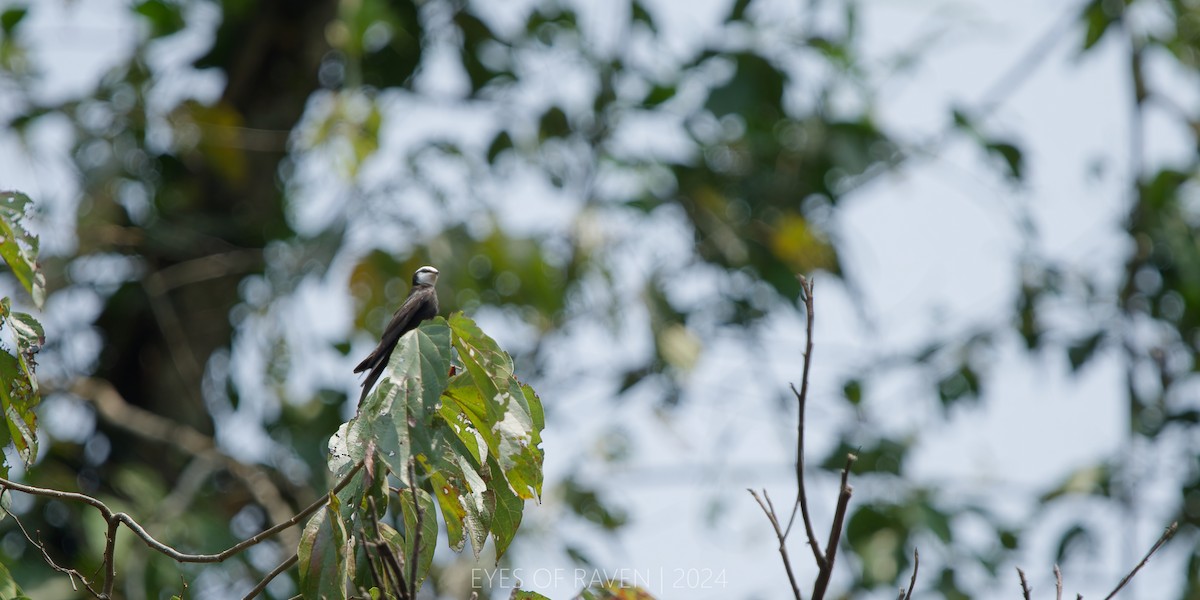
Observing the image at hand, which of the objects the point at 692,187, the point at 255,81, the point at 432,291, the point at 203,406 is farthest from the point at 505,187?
the point at 432,291

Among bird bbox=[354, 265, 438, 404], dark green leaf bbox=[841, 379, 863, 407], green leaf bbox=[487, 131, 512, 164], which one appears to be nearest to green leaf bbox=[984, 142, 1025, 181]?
dark green leaf bbox=[841, 379, 863, 407]

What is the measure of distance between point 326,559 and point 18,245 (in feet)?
3.42

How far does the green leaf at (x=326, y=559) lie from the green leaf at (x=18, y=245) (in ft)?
2.89

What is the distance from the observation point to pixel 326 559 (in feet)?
7.13

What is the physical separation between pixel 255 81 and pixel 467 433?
18.5 feet

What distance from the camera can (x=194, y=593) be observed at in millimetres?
6320

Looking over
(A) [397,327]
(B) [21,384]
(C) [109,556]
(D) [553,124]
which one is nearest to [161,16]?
(D) [553,124]

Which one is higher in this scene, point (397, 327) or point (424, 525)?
point (397, 327)

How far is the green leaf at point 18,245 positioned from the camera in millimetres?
2506

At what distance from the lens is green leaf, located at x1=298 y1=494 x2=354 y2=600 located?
217 cm

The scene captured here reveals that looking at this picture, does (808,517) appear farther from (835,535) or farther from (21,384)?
(21,384)

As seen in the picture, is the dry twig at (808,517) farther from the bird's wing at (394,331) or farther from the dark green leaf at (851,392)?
the dark green leaf at (851,392)

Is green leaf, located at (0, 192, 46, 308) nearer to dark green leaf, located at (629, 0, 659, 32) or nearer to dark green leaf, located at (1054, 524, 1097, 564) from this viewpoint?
dark green leaf, located at (629, 0, 659, 32)

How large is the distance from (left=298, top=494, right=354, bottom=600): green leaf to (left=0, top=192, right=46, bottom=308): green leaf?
88 cm
